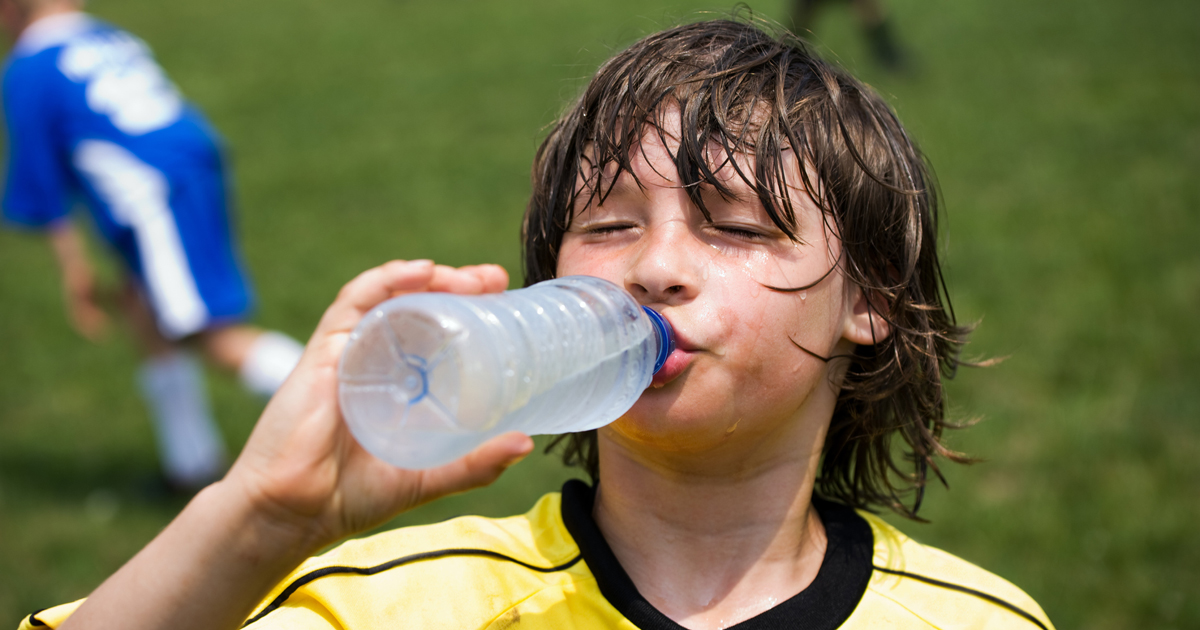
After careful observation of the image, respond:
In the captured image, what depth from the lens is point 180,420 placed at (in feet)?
16.5

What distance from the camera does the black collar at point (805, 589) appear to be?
1889mm

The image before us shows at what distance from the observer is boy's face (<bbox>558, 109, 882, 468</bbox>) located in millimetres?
1761

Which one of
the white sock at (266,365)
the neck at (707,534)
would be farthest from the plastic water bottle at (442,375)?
the white sock at (266,365)

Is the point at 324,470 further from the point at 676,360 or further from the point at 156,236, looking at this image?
the point at 156,236

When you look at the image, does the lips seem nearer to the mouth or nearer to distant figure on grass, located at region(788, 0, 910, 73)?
the mouth

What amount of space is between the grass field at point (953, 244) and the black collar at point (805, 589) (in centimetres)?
76

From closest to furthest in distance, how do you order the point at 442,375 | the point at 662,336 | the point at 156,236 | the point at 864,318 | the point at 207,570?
1. the point at 442,375
2. the point at 207,570
3. the point at 662,336
4. the point at 864,318
5. the point at 156,236

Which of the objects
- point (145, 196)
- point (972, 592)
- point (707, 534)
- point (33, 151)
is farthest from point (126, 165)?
point (972, 592)

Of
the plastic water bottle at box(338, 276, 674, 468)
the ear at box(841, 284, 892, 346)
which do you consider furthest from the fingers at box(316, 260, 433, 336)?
the ear at box(841, 284, 892, 346)

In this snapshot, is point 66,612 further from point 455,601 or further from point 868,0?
point 868,0

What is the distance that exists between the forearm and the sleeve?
423 centimetres

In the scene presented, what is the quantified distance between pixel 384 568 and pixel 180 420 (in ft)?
11.7

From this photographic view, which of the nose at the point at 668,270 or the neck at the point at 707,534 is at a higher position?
the nose at the point at 668,270

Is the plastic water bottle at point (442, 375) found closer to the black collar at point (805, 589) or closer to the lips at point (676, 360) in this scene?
the lips at point (676, 360)
